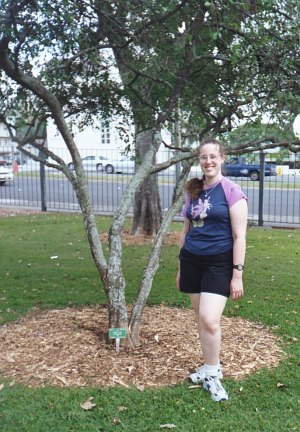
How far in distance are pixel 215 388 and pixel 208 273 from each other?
816 mm

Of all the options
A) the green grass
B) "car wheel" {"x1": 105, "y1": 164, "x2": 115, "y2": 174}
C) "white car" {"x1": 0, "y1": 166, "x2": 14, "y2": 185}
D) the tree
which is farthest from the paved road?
the tree

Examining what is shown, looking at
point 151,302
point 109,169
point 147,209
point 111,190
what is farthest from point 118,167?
point 151,302

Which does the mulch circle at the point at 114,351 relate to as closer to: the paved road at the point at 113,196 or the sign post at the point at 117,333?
the sign post at the point at 117,333

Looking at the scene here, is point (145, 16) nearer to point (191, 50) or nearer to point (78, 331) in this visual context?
point (191, 50)

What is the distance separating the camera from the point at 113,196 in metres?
17.8

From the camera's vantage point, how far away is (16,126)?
557cm

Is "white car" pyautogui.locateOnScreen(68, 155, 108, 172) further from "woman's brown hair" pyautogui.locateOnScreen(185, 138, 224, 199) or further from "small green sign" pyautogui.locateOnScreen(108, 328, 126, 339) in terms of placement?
"woman's brown hair" pyautogui.locateOnScreen(185, 138, 224, 199)

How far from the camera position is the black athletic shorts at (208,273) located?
3.60m

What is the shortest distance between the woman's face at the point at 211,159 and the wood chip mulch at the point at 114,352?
1581 millimetres

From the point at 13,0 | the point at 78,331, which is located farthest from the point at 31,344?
the point at 13,0

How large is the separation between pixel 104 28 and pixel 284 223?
831cm

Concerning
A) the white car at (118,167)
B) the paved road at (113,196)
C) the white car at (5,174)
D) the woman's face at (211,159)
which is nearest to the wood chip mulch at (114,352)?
the woman's face at (211,159)

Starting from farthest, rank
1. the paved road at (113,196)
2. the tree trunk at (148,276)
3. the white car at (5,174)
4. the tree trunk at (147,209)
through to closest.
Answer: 1. the white car at (5,174)
2. the paved road at (113,196)
3. the tree trunk at (147,209)
4. the tree trunk at (148,276)

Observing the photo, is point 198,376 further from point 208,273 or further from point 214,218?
point 214,218
